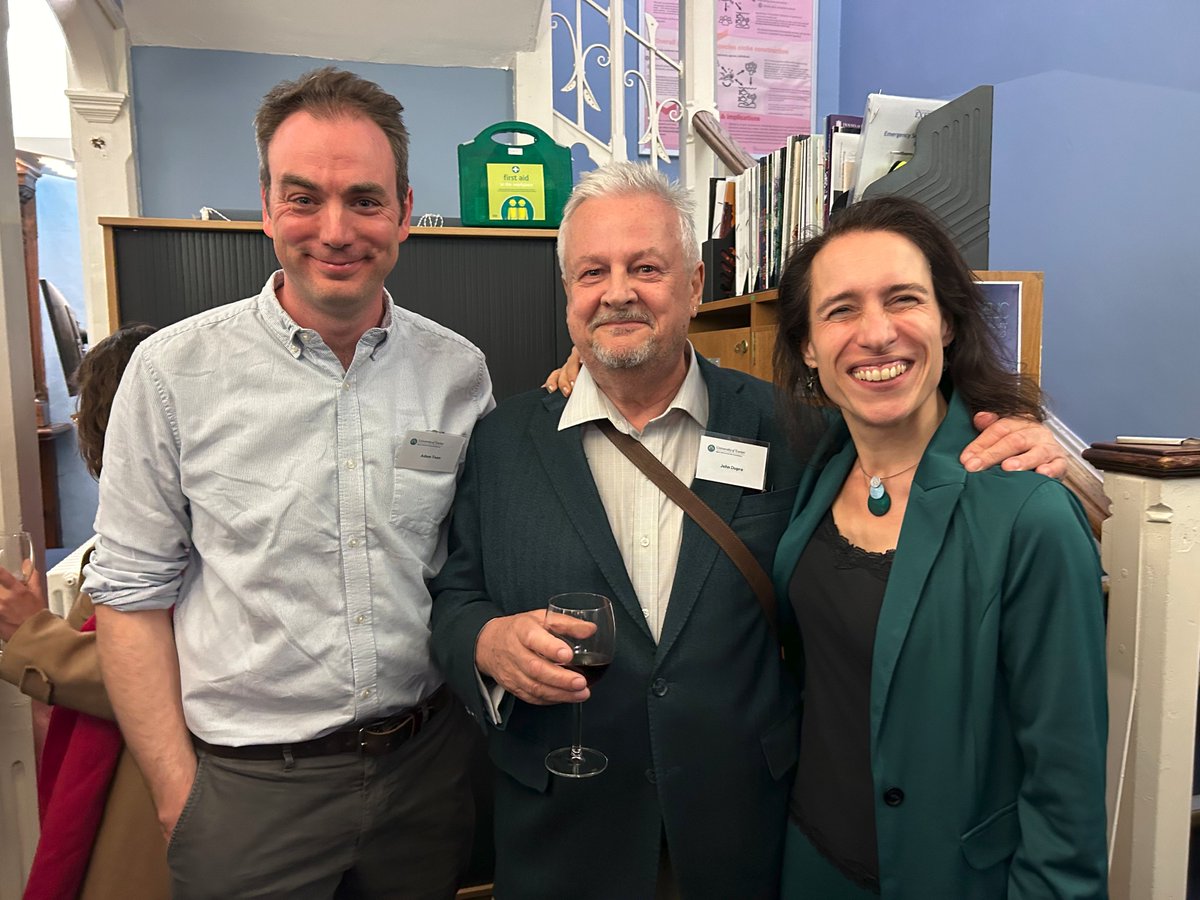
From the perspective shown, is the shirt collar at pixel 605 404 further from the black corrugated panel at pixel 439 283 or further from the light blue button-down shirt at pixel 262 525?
the black corrugated panel at pixel 439 283

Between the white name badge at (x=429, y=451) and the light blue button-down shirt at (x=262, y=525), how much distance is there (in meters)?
0.02

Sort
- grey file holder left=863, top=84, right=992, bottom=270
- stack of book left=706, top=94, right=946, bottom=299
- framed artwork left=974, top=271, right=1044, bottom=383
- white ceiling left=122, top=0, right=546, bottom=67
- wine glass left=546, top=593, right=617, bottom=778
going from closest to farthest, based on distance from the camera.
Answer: wine glass left=546, top=593, right=617, bottom=778
grey file holder left=863, top=84, right=992, bottom=270
framed artwork left=974, top=271, right=1044, bottom=383
stack of book left=706, top=94, right=946, bottom=299
white ceiling left=122, top=0, right=546, bottom=67

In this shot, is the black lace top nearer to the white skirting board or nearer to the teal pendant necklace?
the teal pendant necklace

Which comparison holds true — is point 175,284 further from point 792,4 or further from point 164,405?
point 792,4

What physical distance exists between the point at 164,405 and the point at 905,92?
598 centimetres

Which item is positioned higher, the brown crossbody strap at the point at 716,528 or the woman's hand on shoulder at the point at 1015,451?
the woman's hand on shoulder at the point at 1015,451

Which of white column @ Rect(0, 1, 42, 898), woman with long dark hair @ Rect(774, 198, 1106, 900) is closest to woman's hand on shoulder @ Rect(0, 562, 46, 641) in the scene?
white column @ Rect(0, 1, 42, 898)

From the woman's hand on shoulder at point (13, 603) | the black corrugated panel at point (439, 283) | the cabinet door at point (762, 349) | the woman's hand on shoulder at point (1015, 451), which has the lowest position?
the woman's hand on shoulder at point (13, 603)

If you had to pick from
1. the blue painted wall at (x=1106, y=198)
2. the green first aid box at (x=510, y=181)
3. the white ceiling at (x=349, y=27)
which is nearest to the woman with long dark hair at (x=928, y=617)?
the green first aid box at (x=510, y=181)

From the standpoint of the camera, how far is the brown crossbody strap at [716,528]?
144cm

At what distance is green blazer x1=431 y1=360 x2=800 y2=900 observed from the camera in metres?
1.40

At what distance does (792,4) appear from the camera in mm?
6801

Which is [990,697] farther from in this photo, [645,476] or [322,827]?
[322,827]

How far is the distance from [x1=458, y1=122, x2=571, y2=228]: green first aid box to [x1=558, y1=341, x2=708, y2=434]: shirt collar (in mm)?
1164
